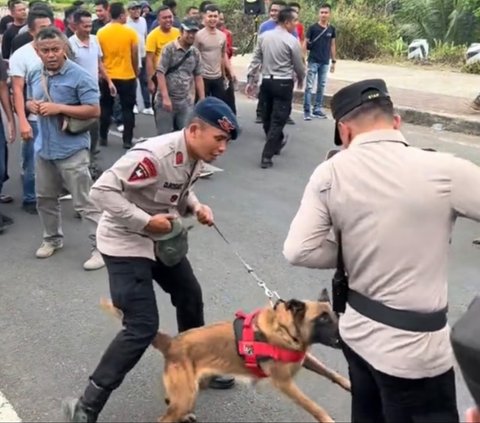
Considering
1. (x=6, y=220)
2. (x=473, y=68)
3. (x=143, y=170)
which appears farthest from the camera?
(x=473, y=68)

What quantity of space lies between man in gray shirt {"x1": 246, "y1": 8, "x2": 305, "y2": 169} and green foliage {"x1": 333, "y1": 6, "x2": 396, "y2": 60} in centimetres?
944

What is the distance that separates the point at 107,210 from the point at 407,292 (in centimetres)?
156

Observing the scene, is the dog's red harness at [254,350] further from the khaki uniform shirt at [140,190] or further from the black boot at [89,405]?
the black boot at [89,405]

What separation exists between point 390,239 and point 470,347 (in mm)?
863

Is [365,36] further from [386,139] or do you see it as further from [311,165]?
[386,139]

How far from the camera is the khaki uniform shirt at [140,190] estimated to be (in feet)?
11.5

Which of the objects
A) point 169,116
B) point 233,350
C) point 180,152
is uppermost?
point 180,152

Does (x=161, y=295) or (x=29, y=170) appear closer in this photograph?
(x=161, y=295)

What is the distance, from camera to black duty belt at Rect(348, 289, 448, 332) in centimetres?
256

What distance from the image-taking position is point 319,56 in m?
11.3

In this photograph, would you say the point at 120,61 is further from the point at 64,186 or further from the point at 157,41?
the point at 64,186

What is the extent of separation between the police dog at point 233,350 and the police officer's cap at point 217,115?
86 centimetres

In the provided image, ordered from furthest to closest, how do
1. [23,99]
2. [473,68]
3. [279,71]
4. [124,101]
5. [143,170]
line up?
[473,68]
[124,101]
[279,71]
[23,99]
[143,170]

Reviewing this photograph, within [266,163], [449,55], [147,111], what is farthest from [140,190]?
[449,55]
